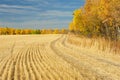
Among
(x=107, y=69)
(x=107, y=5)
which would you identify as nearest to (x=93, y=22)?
(x=107, y=5)

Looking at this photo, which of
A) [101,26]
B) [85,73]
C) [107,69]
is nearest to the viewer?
[85,73]

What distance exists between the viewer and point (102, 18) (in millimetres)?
34688

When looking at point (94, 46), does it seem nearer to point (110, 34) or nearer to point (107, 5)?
point (107, 5)

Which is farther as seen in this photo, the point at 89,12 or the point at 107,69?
the point at 89,12

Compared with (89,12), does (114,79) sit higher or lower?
lower

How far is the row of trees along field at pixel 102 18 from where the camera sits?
28.5m

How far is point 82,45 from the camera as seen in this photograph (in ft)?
112

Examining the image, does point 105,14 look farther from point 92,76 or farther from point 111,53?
point 92,76

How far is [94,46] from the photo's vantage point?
29.1m

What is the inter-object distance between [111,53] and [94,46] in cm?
606

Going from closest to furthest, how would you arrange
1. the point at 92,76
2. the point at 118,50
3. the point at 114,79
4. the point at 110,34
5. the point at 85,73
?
the point at 114,79 → the point at 92,76 → the point at 85,73 → the point at 118,50 → the point at 110,34

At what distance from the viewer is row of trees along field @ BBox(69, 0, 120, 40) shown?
28.5 m

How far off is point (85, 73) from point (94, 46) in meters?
15.1

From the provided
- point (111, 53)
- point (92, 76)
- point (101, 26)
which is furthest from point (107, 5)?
point (92, 76)
